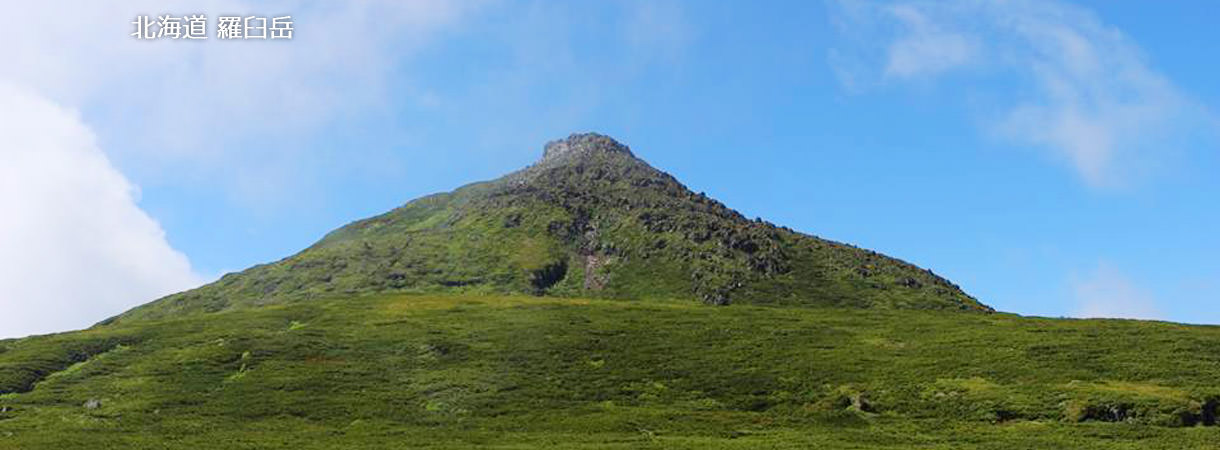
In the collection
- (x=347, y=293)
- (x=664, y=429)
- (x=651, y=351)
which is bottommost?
(x=664, y=429)

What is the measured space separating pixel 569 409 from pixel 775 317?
173 feet

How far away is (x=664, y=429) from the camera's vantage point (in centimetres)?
8438

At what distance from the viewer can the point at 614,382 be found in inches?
4070

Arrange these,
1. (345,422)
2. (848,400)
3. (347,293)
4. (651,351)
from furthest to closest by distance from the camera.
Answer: (347,293) → (651,351) → (848,400) → (345,422)

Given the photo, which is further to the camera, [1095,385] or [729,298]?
[729,298]

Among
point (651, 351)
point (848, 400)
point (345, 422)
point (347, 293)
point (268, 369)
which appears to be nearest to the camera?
point (345, 422)

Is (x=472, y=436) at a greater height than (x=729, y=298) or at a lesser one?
lesser

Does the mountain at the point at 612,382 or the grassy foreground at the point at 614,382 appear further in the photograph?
the grassy foreground at the point at 614,382

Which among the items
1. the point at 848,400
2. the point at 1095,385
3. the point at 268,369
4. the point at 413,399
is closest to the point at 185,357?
the point at 268,369

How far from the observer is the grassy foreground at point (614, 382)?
81188 millimetres

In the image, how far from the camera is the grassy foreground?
8119 centimetres

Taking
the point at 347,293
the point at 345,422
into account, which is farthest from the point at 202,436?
the point at 347,293

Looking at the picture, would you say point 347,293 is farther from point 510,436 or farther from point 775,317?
point 510,436

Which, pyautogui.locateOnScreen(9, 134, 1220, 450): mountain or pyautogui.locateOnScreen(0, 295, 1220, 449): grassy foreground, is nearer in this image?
pyautogui.locateOnScreen(9, 134, 1220, 450): mountain
